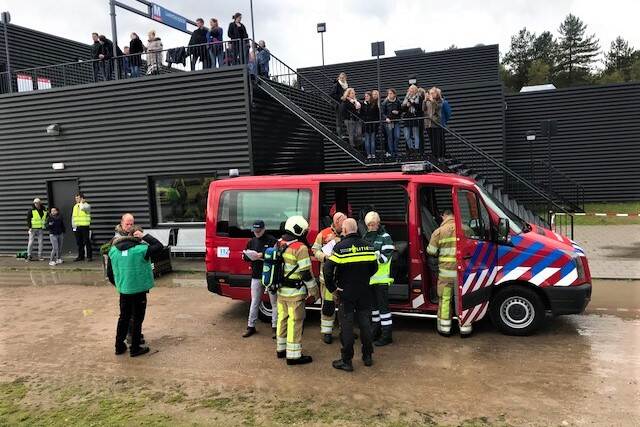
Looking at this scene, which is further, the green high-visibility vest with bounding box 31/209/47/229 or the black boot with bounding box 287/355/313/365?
the green high-visibility vest with bounding box 31/209/47/229

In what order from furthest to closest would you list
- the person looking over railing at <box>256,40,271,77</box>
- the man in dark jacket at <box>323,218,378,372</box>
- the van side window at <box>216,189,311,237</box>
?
the person looking over railing at <box>256,40,271,77</box>
the van side window at <box>216,189,311,237</box>
the man in dark jacket at <box>323,218,378,372</box>

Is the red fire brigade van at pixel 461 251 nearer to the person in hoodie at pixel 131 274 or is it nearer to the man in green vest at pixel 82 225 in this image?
the person in hoodie at pixel 131 274

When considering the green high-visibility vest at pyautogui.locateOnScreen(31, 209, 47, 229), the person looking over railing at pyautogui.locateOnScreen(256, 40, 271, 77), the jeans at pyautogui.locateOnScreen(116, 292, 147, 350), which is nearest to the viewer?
the jeans at pyautogui.locateOnScreen(116, 292, 147, 350)

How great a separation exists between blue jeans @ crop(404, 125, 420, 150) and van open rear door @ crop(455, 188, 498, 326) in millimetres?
5102

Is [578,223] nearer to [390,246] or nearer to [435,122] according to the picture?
[435,122]

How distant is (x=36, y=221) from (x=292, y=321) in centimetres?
1073

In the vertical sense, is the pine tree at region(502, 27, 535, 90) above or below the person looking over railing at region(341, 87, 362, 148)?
above

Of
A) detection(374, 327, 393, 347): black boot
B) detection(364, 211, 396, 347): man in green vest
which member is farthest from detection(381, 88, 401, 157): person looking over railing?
detection(374, 327, 393, 347): black boot

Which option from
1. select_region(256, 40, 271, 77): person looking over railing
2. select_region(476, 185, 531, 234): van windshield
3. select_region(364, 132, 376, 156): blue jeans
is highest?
select_region(256, 40, 271, 77): person looking over railing

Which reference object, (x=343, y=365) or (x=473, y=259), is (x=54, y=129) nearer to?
(x=343, y=365)

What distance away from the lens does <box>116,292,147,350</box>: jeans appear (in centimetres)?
595

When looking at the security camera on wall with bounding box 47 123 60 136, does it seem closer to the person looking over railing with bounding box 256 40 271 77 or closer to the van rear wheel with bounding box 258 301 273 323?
the person looking over railing with bounding box 256 40 271 77

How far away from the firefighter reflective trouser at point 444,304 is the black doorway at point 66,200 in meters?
11.4

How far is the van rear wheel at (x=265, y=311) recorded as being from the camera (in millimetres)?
7074
